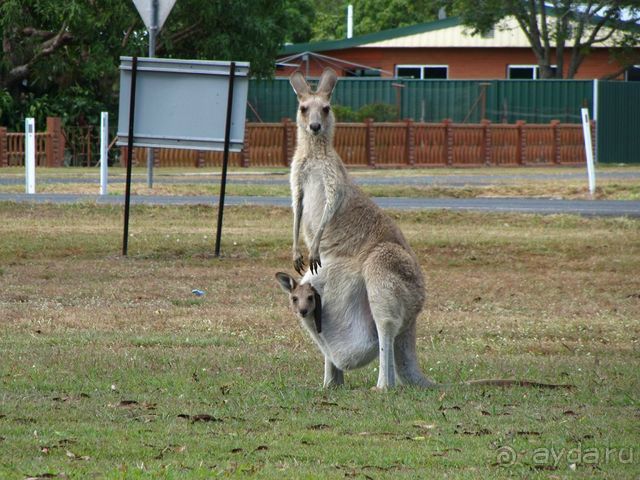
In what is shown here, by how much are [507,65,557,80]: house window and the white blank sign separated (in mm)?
34681

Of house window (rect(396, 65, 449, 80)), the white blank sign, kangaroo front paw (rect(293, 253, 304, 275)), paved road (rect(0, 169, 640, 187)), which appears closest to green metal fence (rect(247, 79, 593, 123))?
house window (rect(396, 65, 449, 80))

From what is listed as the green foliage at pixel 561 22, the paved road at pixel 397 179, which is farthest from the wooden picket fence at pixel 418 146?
the green foliage at pixel 561 22

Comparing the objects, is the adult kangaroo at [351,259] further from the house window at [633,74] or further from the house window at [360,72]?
the house window at [633,74]

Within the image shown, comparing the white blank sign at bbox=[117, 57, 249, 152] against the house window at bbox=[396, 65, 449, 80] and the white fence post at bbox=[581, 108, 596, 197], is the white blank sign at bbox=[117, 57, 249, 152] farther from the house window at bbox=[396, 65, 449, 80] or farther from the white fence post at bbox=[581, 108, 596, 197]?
the house window at bbox=[396, 65, 449, 80]

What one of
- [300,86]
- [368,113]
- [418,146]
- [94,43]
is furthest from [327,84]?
[368,113]

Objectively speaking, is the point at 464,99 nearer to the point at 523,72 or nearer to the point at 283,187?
the point at 523,72

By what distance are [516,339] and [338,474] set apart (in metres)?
4.91

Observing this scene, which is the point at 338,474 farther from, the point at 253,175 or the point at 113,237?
the point at 253,175

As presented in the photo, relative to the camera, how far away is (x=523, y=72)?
4825 centimetres

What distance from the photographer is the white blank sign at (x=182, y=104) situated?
1421 centimetres

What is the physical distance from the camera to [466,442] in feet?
20.0

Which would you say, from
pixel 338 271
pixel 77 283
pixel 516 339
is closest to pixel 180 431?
pixel 338 271

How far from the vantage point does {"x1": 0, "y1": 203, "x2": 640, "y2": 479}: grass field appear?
5762 mm

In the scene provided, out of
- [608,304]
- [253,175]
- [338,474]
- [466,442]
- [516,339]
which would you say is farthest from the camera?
[253,175]
